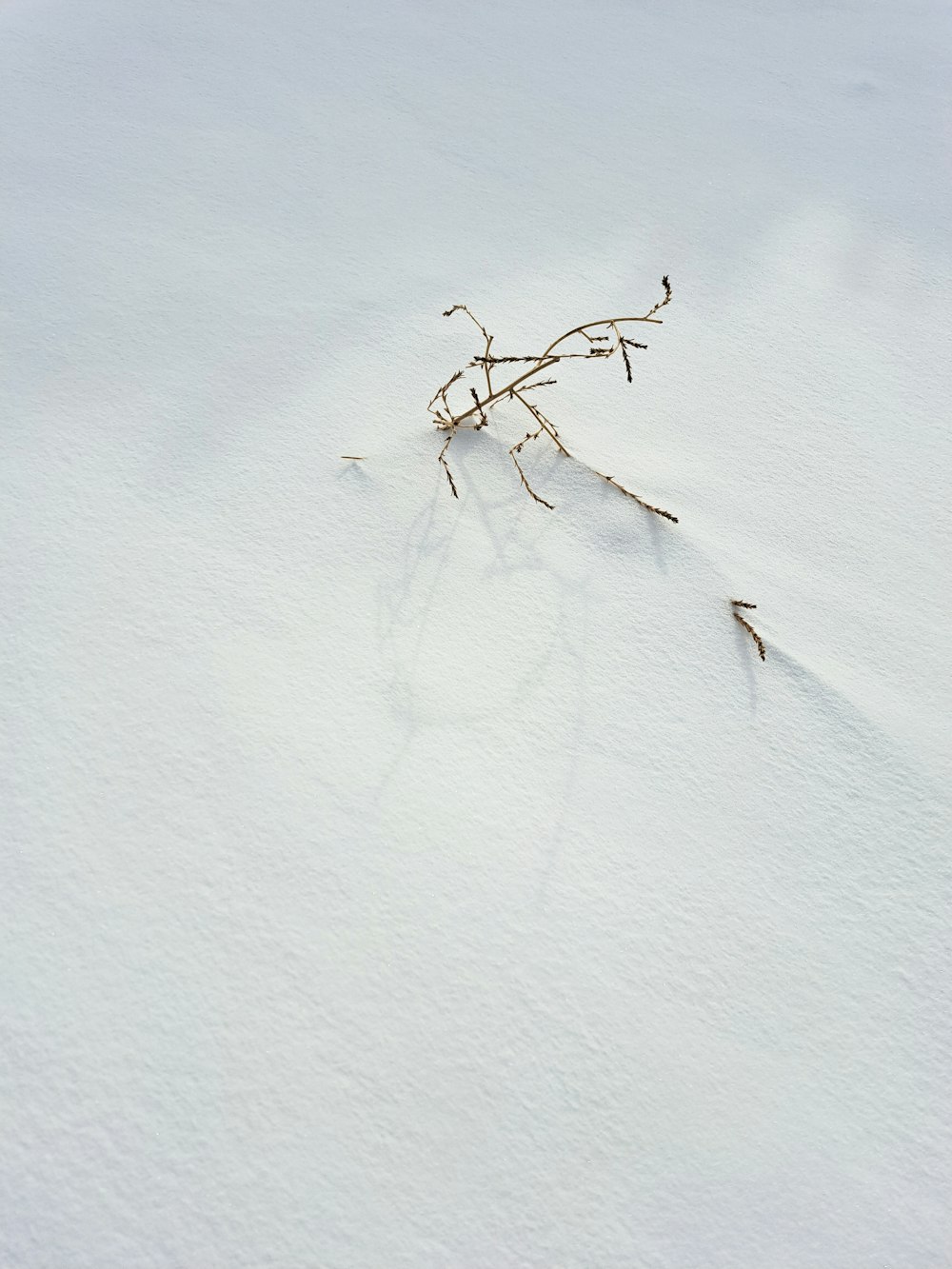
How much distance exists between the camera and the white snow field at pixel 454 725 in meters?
0.62

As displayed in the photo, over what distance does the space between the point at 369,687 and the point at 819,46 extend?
5.93 ft

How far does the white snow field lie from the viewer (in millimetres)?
621

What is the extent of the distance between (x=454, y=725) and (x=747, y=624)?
0.30m

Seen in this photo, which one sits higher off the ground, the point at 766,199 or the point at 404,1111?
the point at 766,199

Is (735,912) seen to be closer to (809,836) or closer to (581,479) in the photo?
(809,836)

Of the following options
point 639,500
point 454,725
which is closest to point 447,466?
point 639,500

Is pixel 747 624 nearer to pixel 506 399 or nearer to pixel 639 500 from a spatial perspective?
pixel 639 500

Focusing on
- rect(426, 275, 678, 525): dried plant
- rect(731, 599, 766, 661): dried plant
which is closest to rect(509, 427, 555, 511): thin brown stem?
rect(426, 275, 678, 525): dried plant

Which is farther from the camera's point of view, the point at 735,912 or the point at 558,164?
the point at 558,164

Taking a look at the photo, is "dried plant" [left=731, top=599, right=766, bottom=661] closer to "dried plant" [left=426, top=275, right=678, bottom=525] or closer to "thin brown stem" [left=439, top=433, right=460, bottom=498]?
"dried plant" [left=426, top=275, right=678, bottom=525]

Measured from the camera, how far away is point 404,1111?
63 centimetres

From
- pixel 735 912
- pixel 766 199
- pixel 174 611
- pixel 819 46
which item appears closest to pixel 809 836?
pixel 735 912

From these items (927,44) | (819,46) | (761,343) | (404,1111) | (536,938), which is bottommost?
(404,1111)

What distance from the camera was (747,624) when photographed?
0.90 metres
